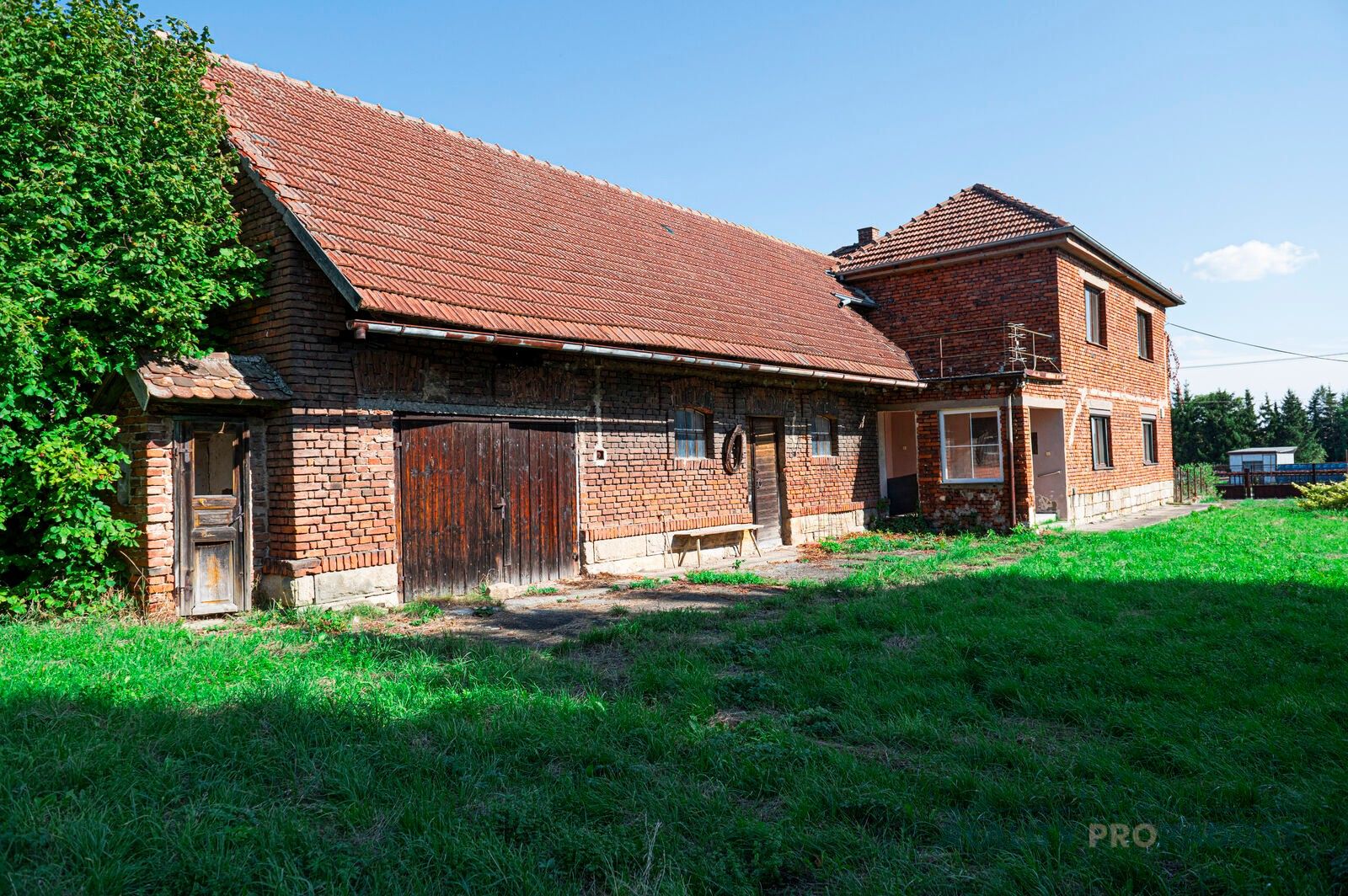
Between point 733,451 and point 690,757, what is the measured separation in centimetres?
896

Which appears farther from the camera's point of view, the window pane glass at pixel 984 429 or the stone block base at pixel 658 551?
the window pane glass at pixel 984 429

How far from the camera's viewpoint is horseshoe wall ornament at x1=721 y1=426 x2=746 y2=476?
42.1ft

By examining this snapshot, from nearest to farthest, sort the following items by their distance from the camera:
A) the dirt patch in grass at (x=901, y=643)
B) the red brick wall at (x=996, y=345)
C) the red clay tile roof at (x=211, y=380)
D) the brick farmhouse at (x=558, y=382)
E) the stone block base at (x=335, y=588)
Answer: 1. the dirt patch in grass at (x=901, y=643)
2. the red clay tile roof at (x=211, y=380)
3. the stone block base at (x=335, y=588)
4. the brick farmhouse at (x=558, y=382)
5. the red brick wall at (x=996, y=345)

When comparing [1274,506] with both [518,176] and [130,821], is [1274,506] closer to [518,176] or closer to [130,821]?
[518,176]

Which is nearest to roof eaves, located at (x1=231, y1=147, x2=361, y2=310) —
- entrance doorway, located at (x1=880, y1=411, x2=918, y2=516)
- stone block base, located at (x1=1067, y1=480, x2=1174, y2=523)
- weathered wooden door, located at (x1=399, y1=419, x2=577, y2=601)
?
weathered wooden door, located at (x1=399, y1=419, x2=577, y2=601)

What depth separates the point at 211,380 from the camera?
755cm

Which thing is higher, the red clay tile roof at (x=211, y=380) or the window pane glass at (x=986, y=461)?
the red clay tile roof at (x=211, y=380)

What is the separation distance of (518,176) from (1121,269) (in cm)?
1395

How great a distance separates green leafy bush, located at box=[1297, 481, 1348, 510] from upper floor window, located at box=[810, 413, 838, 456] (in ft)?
37.1

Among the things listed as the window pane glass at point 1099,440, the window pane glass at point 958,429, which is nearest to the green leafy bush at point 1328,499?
the window pane glass at point 1099,440

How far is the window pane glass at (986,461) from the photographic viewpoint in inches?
631

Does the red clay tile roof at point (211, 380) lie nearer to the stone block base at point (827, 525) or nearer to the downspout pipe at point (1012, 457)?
the stone block base at point (827, 525)

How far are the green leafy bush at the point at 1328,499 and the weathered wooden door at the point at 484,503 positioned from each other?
17.0 metres

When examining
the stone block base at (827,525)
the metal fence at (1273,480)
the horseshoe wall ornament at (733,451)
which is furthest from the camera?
A: the metal fence at (1273,480)
